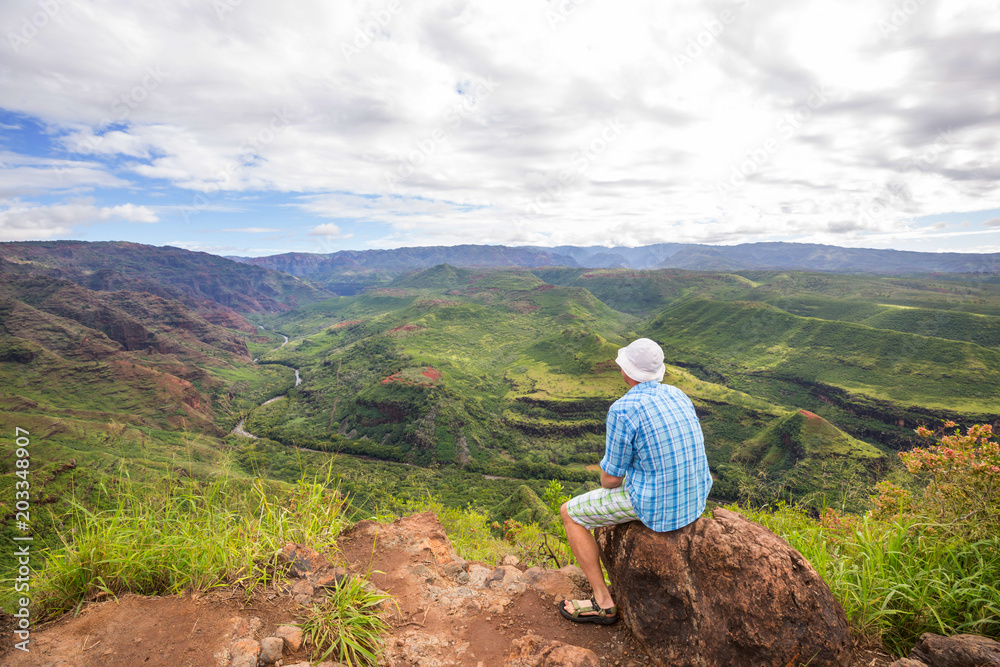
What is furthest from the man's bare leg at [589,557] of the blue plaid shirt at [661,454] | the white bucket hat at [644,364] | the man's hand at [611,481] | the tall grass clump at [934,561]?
the tall grass clump at [934,561]

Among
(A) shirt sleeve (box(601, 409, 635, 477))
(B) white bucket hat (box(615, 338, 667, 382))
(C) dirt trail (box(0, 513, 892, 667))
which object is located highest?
(B) white bucket hat (box(615, 338, 667, 382))

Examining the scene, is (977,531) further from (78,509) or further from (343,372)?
(343,372)

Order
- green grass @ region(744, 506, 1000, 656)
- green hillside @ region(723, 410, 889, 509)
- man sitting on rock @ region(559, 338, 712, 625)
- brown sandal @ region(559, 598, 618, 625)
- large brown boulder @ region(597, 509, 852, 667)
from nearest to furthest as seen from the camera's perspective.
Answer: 1. large brown boulder @ region(597, 509, 852, 667)
2. green grass @ region(744, 506, 1000, 656)
3. man sitting on rock @ region(559, 338, 712, 625)
4. brown sandal @ region(559, 598, 618, 625)
5. green hillside @ region(723, 410, 889, 509)

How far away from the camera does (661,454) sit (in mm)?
4098

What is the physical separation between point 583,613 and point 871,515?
488 centimetres

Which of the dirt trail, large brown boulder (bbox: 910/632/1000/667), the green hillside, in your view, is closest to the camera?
large brown boulder (bbox: 910/632/1000/667)

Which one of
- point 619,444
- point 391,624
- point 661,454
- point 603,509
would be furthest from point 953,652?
point 391,624

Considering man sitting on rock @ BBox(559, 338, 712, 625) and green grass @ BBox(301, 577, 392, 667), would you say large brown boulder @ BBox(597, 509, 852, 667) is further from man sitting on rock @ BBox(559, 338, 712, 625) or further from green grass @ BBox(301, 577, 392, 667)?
green grass @ BBox(301, 577, 392, 667)

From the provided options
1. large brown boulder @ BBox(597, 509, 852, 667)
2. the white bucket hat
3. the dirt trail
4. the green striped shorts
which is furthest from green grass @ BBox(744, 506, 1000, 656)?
the white bucket hat

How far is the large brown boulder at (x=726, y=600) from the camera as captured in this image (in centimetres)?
364

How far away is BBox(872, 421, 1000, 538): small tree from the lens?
4.32m

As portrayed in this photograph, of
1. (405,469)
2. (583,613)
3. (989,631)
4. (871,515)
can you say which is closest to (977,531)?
(989,631)

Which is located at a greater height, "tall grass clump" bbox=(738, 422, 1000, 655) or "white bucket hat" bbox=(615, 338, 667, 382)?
"white bucket hat" bbox=(615, 338, 667, 382)

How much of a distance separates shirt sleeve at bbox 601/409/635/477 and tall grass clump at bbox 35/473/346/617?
412cm
